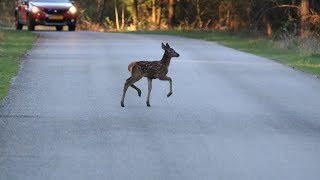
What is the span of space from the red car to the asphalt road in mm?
17035

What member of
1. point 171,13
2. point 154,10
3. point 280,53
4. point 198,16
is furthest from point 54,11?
Answer: point 154,10

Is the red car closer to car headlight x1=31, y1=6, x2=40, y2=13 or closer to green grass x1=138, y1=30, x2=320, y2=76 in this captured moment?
car headlight x1=31, y1=6, x2=40, y2=13

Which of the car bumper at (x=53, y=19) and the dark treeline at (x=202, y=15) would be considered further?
the car bumper at (x=53, y=19)

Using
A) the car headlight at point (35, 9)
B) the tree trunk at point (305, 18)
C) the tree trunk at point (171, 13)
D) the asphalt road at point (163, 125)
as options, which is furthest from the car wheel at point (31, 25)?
the asphalt road at point (163, 125)

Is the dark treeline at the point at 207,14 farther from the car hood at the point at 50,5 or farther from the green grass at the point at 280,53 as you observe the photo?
the car hood at the point at 50,5

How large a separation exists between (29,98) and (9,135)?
386cm

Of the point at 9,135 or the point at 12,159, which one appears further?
the point at 9,135

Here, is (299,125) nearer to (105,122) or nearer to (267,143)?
(267,143)

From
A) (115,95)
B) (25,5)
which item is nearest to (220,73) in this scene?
(115,95)

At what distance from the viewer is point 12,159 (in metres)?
9.29

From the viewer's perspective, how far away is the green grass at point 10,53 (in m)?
17.4

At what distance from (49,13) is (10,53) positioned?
45.4 feet

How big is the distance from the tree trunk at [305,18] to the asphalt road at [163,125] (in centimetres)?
1262

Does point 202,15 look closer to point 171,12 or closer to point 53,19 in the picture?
point 171,12
